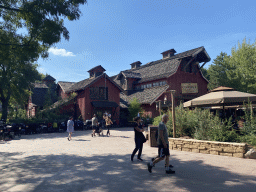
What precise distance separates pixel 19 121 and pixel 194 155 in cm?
1752

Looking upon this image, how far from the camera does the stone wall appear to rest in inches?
297

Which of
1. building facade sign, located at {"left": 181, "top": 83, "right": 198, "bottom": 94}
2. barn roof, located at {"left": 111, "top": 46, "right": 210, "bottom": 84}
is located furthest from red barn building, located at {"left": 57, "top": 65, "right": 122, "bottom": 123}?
building facade sign, located at {"left": 181, "top": 83, "right": 198, "bottom": 94}

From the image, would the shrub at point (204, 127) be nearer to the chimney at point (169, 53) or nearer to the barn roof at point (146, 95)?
the barn roof at point (146, 95)

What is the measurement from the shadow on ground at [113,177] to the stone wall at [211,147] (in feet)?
4.56

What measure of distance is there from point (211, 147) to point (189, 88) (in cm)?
2254

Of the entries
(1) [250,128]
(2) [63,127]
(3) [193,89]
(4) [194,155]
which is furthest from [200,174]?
(3) [193,89]

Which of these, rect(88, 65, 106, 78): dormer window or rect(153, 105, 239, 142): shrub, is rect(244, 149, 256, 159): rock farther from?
rect(88, 65, 106, 78): dormer window

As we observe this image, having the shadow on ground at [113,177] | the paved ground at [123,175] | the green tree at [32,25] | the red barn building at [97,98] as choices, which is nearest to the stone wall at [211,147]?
the paved ground at [123,175]

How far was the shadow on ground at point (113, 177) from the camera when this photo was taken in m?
4.80

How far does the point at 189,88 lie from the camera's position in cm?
2988

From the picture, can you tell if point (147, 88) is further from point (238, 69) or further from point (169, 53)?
point (238, 69)

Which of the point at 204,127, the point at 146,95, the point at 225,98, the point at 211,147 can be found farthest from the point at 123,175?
the point at 146,95

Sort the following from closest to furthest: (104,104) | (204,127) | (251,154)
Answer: (251,154) < (204,127) < (104,104)

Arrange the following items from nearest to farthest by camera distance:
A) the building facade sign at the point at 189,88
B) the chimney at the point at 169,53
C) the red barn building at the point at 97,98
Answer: the red barn building at the point at 97,98 → the building facade sign at the point at 189,88 → the chimney at the point at 169,53
